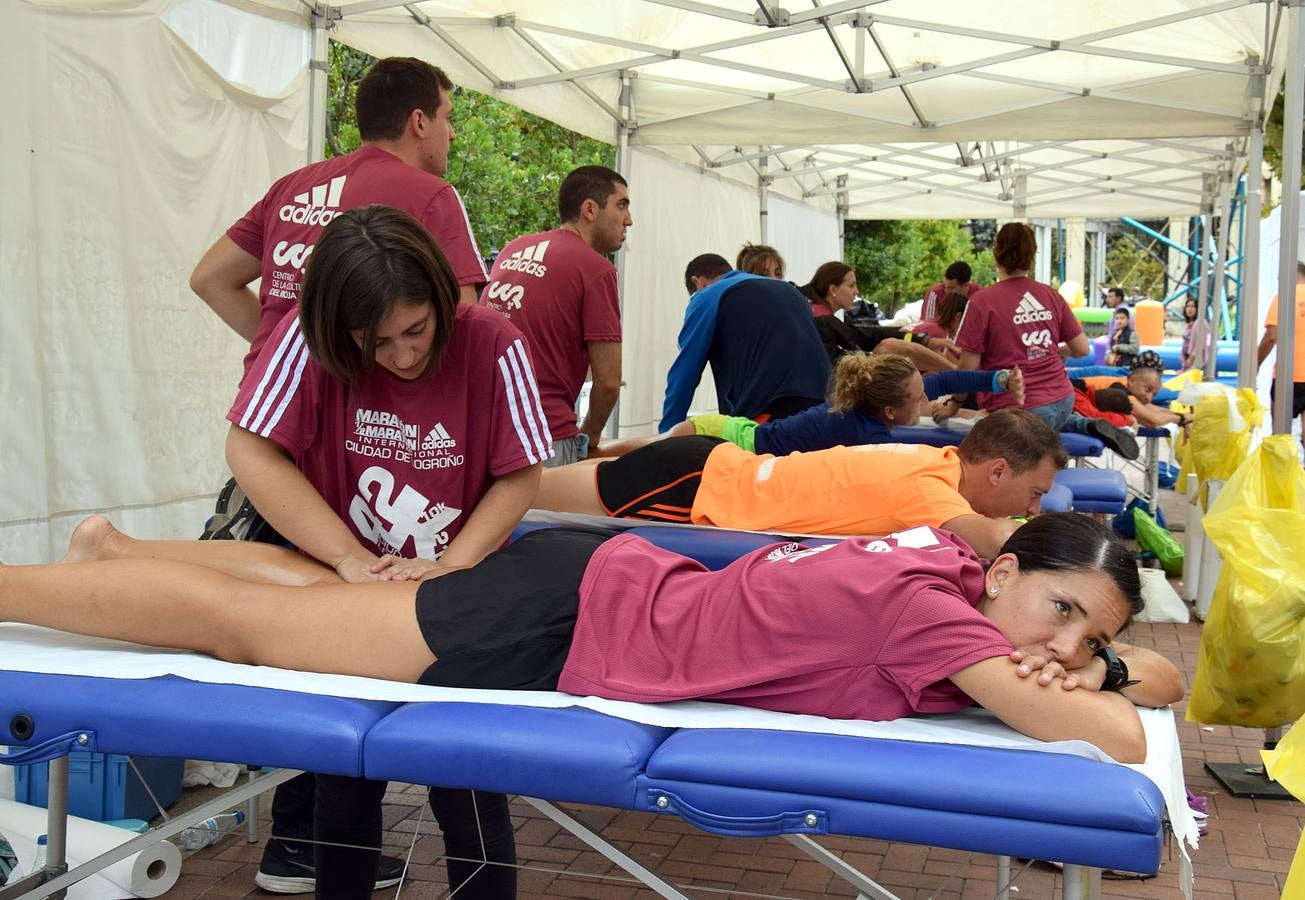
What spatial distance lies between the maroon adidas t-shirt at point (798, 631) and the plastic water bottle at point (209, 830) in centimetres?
123

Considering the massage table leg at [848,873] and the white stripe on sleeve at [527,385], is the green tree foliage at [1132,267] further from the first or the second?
the massage table leg at [848,873]

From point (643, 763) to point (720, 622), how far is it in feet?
0.98

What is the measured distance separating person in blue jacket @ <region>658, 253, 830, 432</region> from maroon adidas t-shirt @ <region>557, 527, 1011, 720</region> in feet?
8.78

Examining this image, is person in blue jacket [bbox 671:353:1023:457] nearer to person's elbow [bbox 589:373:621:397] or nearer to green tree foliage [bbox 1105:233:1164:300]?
person's elbow [bbox 589:373:621:397]

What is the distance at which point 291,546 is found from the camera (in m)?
2.34

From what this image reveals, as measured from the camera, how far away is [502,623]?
5.99ft

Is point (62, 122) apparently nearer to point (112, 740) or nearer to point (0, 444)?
point (0, 444)

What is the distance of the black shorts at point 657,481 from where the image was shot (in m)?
3.31

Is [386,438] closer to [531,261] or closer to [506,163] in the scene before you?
[531,261]

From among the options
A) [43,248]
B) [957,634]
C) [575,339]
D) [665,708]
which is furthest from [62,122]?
[957,634]

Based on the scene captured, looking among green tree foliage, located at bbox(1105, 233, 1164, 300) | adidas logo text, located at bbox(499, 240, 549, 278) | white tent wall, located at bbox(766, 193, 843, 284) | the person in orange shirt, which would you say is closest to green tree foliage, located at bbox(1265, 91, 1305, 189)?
the person in orange shirt

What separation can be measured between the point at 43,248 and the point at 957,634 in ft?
8.56

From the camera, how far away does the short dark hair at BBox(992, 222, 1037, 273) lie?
5430 mm

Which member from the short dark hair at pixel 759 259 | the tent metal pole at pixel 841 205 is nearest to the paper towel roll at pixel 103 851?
the short dark hair at pixel 759 259
